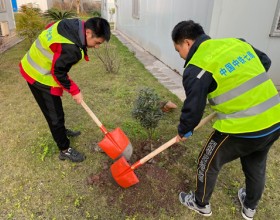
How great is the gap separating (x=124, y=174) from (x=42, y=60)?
1.39m

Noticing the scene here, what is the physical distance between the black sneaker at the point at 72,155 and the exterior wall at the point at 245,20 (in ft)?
8.95

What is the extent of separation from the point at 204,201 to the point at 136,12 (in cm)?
961

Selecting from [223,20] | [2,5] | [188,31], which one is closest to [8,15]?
[2,5]

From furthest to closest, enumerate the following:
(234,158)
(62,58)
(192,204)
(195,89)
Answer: (192,204) < (62,58) < (234,158) < (195,89)

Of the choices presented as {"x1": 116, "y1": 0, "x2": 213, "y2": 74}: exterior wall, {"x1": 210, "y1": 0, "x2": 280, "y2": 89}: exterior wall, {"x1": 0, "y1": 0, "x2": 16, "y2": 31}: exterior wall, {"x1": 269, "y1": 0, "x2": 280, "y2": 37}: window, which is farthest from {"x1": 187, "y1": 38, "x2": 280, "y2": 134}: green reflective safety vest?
{"x1": 0, "y1": 0, "x2": 16, "y2": 31}: exterior wall

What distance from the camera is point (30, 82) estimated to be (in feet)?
8.70

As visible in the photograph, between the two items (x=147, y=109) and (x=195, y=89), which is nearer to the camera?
(x=195, y=89)

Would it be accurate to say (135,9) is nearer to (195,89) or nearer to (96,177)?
(96,177)

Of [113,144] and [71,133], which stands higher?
[113,144]

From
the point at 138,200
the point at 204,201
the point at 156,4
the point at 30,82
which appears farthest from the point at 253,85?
the point at 156,4

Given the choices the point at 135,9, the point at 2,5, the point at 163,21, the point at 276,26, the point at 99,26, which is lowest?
the point at 2,5

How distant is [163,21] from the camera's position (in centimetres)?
691

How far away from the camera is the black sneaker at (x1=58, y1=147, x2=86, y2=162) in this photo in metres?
3.06

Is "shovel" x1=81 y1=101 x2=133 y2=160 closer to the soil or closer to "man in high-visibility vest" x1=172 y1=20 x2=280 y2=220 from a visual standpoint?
the soil
